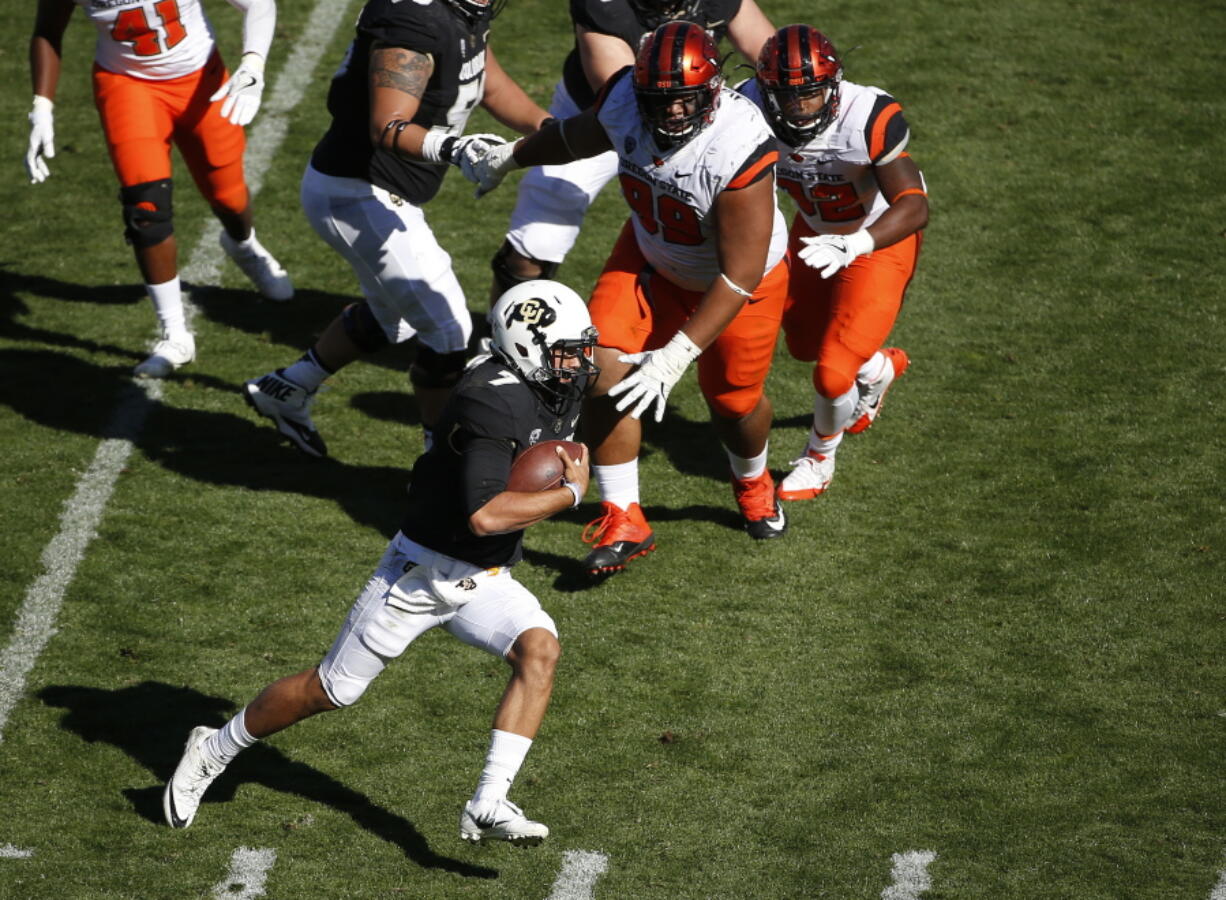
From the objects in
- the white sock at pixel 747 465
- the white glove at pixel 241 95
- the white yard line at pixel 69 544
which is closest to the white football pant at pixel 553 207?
the white glove at pixel 241 95

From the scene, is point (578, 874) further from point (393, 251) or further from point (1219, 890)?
point (393, 251)

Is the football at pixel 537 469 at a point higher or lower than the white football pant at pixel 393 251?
higher

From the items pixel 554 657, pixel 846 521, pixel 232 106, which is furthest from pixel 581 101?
pixel 554 657

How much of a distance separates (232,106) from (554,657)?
3246mm

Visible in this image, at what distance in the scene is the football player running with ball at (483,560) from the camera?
4.35 m

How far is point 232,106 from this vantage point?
21.3ft

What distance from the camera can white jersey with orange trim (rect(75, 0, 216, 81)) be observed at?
691 centimetres

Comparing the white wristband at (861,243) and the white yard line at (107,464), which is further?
the white wristband at (861,243)

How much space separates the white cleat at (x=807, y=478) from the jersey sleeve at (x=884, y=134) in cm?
132

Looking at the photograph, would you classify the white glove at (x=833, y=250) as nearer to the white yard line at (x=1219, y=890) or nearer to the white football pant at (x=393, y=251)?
the white football pant at (x=393, y=251)

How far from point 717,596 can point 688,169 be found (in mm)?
1692

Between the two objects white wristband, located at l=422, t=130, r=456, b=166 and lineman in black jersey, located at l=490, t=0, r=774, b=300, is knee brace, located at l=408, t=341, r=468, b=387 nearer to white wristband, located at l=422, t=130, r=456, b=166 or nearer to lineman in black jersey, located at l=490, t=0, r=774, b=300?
lineman in black jersey, located at l=490, t=0, r=774, b=300

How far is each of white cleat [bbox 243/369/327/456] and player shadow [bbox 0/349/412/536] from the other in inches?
5.4

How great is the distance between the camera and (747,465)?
6219mm
